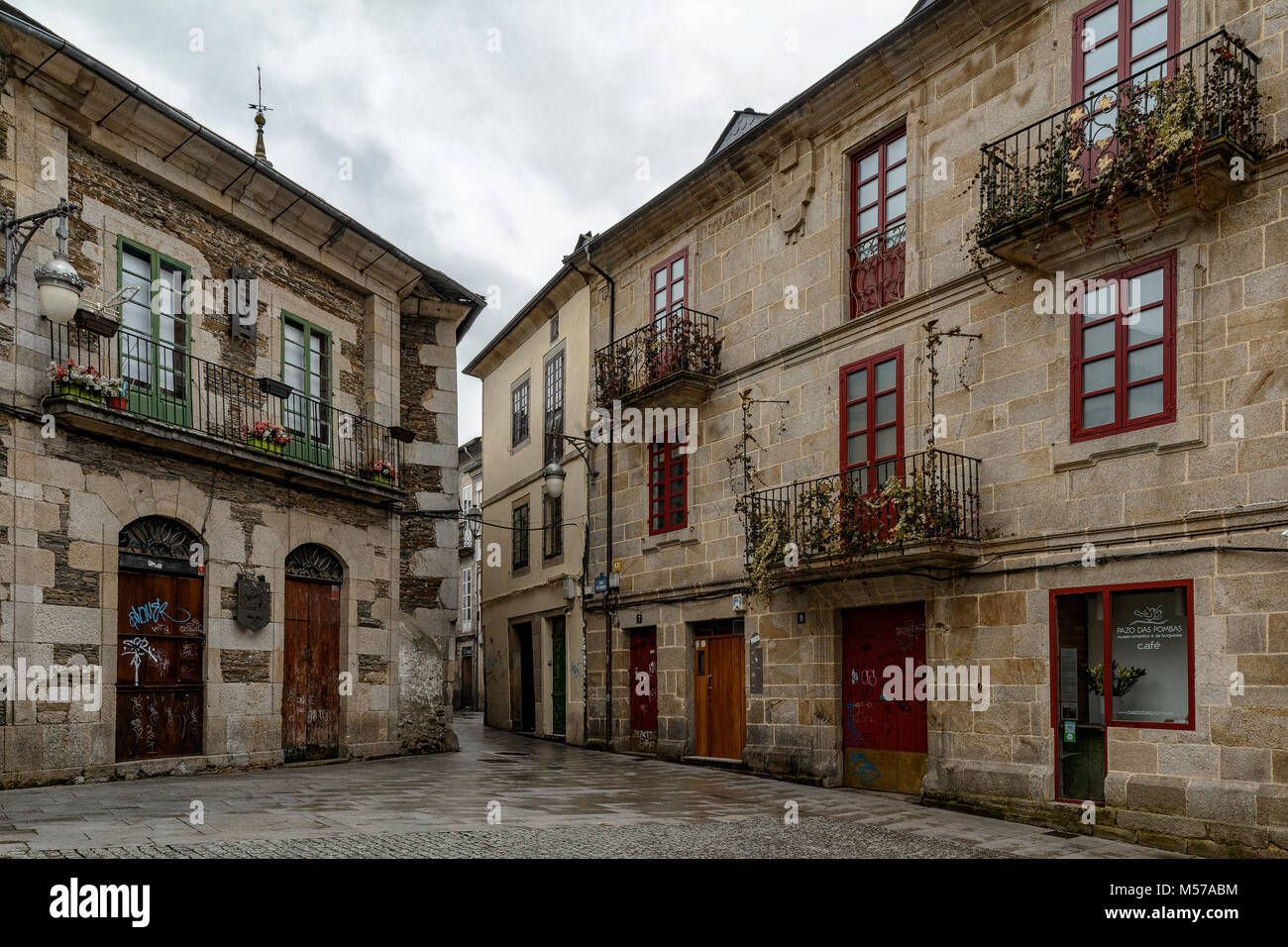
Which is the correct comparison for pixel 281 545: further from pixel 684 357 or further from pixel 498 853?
pixel 498 853

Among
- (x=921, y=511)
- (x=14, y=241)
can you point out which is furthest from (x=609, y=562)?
(x=14, y=241)

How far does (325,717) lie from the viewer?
51.6 feet

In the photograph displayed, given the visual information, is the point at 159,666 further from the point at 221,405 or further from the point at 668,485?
the point at 668,485

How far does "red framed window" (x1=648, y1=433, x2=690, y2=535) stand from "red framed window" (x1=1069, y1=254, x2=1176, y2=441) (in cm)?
705

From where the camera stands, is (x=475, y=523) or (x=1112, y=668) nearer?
(x=1112, y=668)

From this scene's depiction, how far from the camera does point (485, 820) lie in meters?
9.51

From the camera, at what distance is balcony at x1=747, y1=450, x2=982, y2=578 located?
11.8 metres

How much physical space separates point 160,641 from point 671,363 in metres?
7.79

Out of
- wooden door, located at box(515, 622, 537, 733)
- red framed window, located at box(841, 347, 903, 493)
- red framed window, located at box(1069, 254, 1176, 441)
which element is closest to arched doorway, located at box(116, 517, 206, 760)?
red framed window, located at box(841, 347, 903, 493)

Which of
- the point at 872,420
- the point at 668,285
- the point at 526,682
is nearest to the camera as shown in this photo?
the point at 872,420

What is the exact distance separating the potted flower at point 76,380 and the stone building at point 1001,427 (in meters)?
7.47

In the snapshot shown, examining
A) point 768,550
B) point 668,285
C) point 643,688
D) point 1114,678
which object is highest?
point 668,285

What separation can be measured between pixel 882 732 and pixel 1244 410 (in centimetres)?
570
